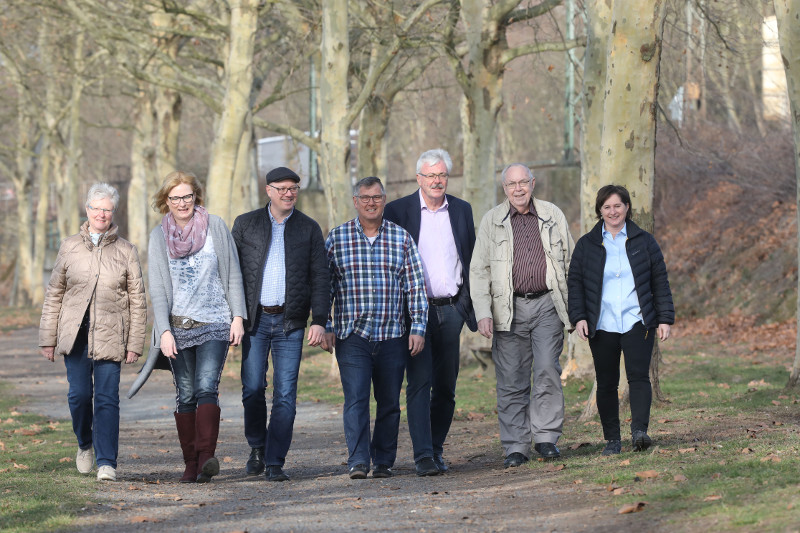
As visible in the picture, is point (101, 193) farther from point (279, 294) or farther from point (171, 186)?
point (279, 294)

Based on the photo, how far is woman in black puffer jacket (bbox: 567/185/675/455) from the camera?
8172 millimetres

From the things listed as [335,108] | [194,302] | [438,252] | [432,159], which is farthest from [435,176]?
[335,108]

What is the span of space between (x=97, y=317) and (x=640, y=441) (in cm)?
374

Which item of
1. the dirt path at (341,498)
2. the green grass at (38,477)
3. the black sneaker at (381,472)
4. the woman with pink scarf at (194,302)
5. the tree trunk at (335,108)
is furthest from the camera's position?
the tree trunk at (335,108)

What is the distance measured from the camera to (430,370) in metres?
8.43

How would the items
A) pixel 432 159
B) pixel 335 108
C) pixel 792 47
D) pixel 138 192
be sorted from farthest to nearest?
pixel 138 192 < pixel 335 108 < pixel 792 47 < pixel 432 159

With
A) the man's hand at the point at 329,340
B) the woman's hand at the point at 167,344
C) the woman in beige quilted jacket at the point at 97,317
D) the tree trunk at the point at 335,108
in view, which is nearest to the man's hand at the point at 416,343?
the man's hand at the point at 329,340

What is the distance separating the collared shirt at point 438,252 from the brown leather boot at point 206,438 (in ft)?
5.57

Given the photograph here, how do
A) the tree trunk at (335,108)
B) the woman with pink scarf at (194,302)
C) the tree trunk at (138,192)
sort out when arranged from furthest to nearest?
the tree trunk at (138,192), the tree trunk at (335,108), the woman with pink scarf at (194,302)

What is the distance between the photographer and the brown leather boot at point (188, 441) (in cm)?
810

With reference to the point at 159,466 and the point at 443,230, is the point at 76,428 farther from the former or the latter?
the point at 443,230

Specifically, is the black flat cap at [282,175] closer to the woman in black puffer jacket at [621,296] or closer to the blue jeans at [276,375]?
the blue jeans at [276,375]

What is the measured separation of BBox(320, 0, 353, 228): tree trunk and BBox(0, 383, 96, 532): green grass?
541cm

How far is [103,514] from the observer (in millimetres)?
6793
